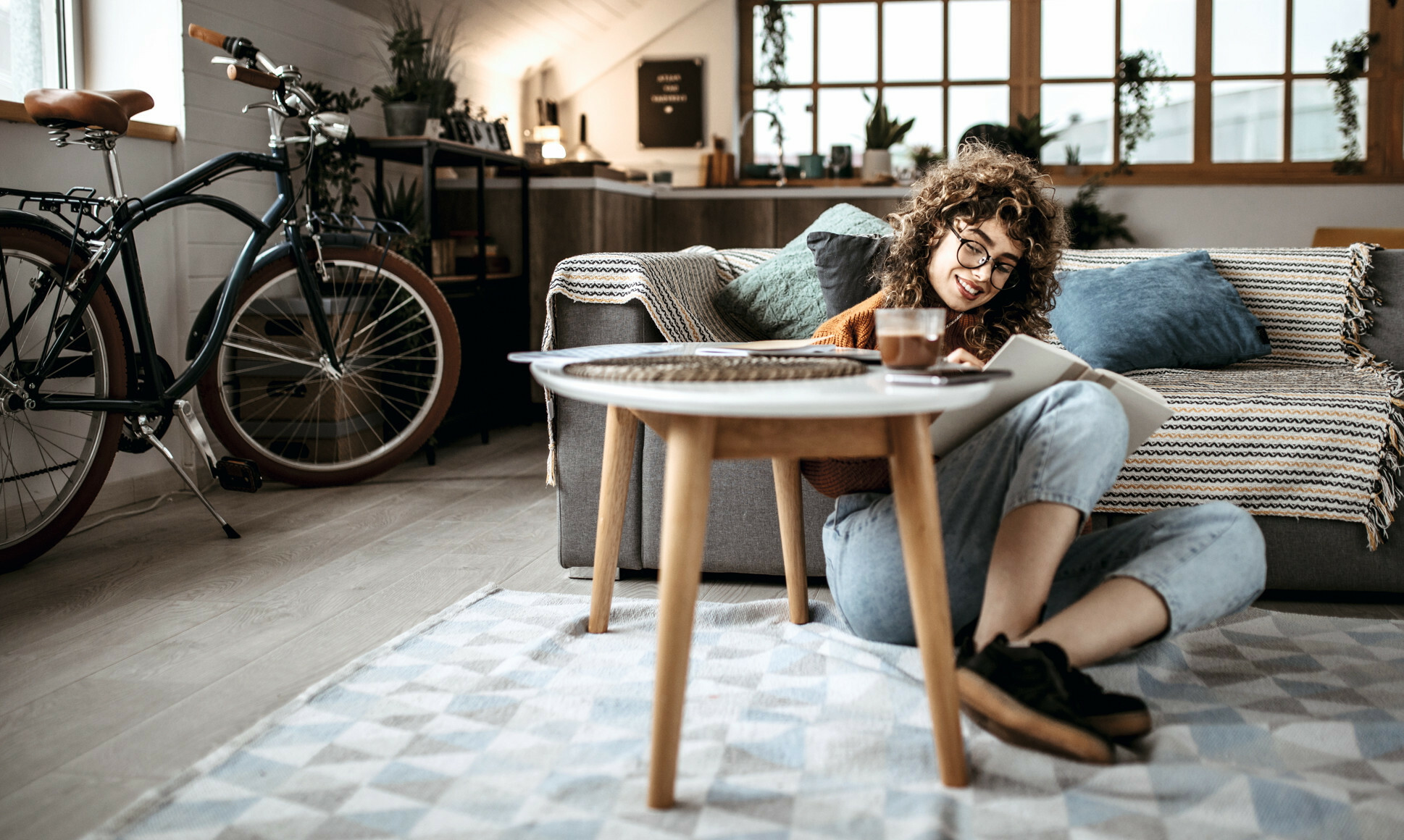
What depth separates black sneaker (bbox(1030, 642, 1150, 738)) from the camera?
4.02ft

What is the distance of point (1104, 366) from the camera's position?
7.93ft

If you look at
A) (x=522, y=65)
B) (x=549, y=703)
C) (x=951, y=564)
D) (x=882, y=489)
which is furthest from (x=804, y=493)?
(x=522, y=65)

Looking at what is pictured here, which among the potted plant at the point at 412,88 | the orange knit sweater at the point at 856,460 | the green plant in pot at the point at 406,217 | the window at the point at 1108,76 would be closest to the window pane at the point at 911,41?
the window at the point at 1108,76

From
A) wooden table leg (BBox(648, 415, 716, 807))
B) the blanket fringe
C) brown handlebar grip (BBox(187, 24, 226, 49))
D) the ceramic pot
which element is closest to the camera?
wooden table leg (BBox(648, 415, 716, 807))

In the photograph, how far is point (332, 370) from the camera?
2900 mm

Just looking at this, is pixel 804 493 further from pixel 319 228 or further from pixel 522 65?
pixel 522 65

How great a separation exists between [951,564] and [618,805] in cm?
55

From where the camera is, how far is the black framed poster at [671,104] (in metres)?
5.62

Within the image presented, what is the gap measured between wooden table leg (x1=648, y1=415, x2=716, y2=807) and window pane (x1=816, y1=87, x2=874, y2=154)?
4.81 m

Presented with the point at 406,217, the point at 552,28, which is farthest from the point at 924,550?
the point at 552,28

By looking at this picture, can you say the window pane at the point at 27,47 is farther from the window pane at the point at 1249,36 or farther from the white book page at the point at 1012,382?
the window pane at the point at 1249,36

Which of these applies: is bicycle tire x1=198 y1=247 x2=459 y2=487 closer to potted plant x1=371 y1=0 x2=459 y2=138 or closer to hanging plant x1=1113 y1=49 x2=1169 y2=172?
potted plant x1=371 y1=0 x2=459 y2=138


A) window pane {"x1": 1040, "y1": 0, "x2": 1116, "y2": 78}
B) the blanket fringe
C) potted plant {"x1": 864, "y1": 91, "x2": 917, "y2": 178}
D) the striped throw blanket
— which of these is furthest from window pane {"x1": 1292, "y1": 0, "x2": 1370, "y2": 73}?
the striped throw blanket

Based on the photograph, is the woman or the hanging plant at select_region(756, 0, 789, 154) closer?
the woman
